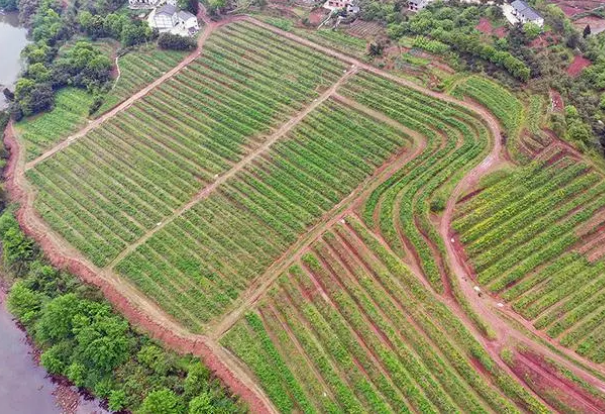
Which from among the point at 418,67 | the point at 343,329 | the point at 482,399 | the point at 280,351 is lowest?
the point at 280,351

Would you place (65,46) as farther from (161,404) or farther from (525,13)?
(525,13)

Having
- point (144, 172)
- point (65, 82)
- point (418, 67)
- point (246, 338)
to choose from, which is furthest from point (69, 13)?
point (246, 338)

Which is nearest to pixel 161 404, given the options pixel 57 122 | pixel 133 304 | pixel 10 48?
pixel 133 304

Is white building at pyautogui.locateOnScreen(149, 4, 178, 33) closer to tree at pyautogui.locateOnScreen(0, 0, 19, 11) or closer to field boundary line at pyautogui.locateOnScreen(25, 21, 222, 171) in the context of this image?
field boundary line at pyautogui.locateOnScreen(25, 21, 222, 171)

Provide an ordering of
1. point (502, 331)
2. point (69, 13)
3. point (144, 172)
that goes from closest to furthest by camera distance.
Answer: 1. point (502, 331)
2. point (144, 172)
3. point (69, 13)

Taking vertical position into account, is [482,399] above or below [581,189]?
below

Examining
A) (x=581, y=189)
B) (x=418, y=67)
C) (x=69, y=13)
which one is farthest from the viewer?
(x=69, y=13)

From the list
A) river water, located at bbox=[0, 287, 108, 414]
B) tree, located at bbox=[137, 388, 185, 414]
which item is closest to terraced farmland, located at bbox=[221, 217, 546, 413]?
tree, located at bbox=[137, 388, 185, 414]

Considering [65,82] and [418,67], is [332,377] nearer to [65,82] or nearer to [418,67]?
[418,67]
